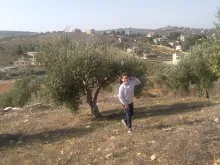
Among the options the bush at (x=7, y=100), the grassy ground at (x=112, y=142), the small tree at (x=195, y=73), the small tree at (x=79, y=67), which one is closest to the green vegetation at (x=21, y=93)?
the bush at (x=7, y=100)

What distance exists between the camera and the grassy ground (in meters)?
7.75

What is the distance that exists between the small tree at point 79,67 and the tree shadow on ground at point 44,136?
6.46 ft

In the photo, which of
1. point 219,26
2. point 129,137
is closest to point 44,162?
point 129,137

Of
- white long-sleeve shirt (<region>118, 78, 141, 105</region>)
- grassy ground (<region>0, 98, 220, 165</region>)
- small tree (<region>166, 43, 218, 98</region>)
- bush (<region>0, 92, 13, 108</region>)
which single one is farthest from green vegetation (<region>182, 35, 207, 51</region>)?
bush (<region>0, 92, 13, 108</region>)

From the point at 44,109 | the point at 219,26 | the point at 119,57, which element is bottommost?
the point at 44,109

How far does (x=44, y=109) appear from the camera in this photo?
2227 centimetres

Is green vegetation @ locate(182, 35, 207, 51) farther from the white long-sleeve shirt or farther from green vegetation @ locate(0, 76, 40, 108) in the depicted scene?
green vegetation @ locate(0, 76, 40, 108)

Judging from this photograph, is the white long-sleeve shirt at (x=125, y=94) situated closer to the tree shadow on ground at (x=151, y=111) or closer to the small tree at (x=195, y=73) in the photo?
the tree shadow on ground at (x=151, y=111)

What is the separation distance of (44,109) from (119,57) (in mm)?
8309

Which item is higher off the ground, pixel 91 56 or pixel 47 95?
pixel 91 56

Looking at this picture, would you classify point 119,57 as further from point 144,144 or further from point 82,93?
point 144,144

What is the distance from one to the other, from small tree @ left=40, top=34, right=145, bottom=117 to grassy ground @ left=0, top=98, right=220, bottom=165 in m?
1.47

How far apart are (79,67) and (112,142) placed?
5.86 meters

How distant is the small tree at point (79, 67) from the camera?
1496 cm
